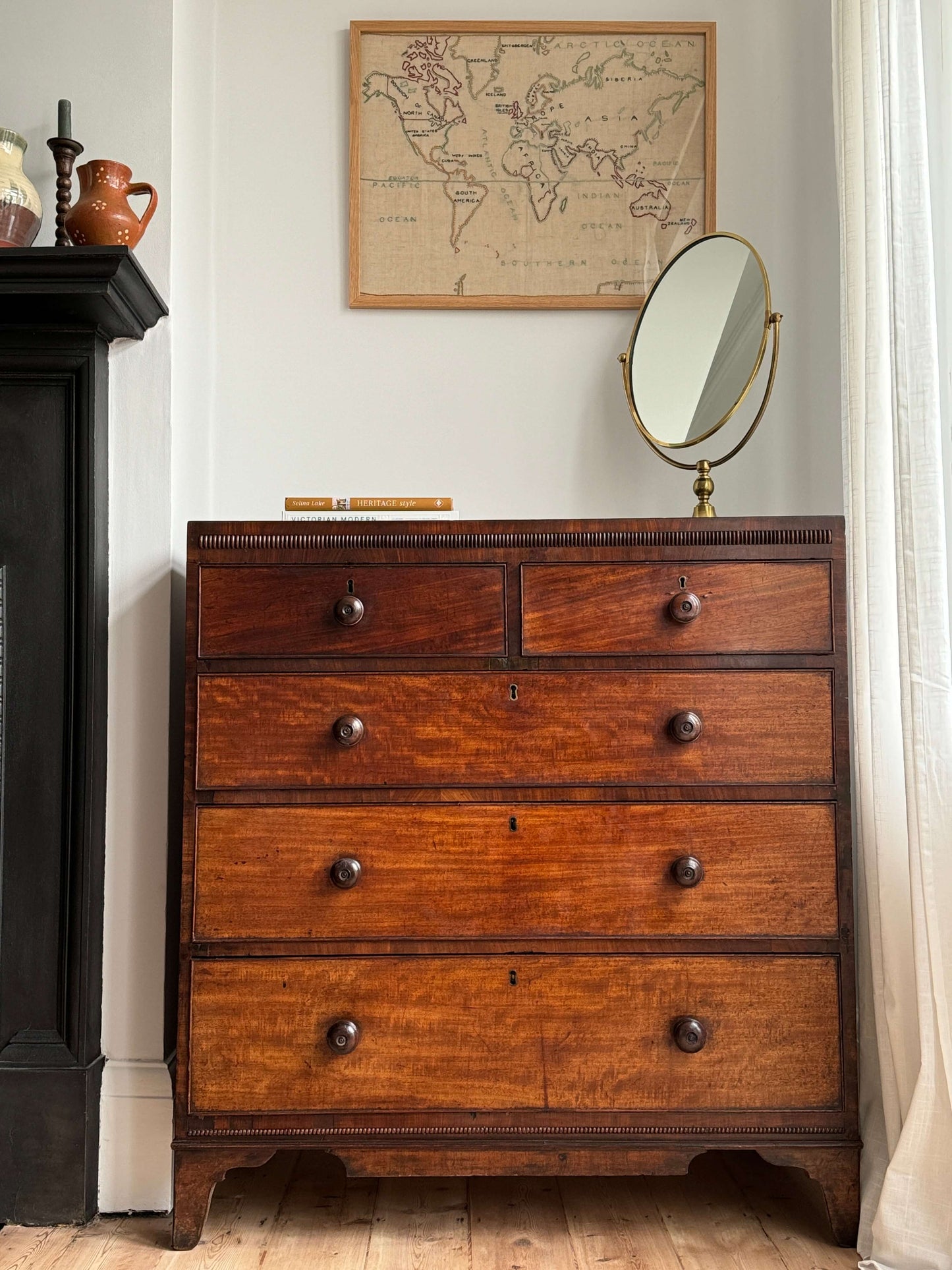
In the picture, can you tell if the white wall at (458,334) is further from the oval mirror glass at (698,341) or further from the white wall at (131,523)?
the white wall at (131,523)

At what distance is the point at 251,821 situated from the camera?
5.20 ft

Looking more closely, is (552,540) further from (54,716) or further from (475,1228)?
(475,1228)

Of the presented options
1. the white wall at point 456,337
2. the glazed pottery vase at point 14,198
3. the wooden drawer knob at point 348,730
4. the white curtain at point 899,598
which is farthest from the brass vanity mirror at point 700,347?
the glazed pottery vase at point 14,198

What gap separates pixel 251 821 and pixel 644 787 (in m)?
0.66

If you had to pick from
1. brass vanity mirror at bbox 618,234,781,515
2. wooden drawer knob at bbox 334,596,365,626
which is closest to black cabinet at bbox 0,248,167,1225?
wooden drawer knob at bbox 334,596,365,626

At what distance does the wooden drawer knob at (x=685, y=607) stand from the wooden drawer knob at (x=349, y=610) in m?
0.52

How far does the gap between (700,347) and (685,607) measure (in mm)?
714

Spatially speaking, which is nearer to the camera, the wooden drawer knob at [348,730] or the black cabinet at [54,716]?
the wooden drawer knob at [348,730]

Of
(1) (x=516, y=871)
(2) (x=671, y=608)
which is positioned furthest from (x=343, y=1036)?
(2) (x=671, y=608)

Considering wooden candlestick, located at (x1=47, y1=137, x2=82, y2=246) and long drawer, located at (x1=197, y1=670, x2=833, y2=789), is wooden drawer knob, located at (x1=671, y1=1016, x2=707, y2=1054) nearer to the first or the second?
long drawer, located at (x1=197, y1=670, x2=833, y2=789)

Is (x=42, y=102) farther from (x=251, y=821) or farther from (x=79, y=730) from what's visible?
(x=251, y=821)

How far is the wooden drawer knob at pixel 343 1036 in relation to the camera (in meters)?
1.54

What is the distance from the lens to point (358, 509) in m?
1.83

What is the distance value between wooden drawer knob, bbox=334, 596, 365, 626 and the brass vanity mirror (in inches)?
30.5
